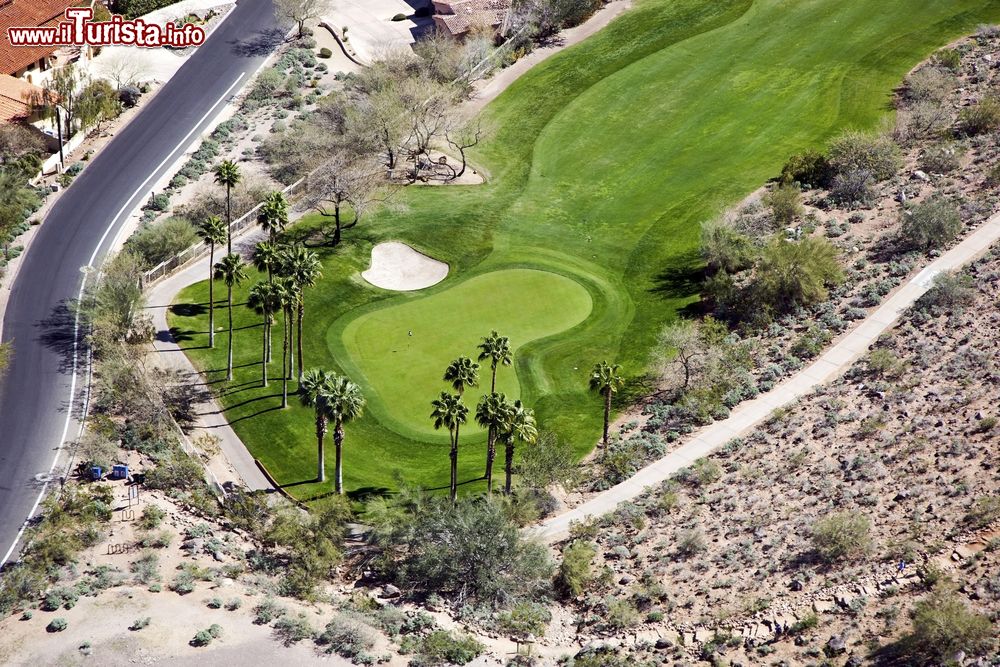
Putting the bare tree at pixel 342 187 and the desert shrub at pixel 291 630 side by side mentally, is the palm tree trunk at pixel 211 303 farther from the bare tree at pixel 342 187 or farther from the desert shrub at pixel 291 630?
the desert shrub at pixel 291 630

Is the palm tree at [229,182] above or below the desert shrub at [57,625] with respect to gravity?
above

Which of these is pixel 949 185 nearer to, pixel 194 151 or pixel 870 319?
pixel 870 319

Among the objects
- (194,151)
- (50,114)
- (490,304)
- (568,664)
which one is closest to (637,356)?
(490,304)

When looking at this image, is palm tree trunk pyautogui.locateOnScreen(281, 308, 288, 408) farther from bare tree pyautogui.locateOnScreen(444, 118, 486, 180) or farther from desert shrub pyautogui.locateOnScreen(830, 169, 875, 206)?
desert shrub pyautogui.locateOnScreen(830, 169, 875, 206)

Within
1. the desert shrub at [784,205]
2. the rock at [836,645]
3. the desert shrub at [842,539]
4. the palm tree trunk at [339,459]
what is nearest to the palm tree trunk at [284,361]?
the palm tree trunk at [339,459]

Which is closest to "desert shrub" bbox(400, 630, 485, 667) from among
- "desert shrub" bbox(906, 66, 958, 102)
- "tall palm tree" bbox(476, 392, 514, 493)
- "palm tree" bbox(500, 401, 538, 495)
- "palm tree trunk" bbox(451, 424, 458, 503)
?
"palm tree trunk" bbox(451, 424, 458, 503)

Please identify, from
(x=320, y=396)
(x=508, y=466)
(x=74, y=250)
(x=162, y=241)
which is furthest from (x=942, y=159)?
(x=74, y=250)
